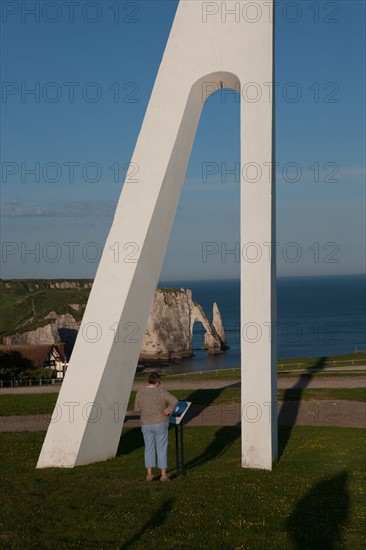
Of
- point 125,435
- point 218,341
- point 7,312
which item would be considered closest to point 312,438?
point 125,435

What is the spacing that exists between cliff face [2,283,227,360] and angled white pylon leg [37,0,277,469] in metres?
77.9

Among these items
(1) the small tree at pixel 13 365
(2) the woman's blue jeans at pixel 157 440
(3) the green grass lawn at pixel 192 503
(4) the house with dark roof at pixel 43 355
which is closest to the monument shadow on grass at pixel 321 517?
(3) the green grass lawn at pixel 192 503

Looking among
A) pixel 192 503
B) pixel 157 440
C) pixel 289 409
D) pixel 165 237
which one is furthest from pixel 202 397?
pixel 192 503

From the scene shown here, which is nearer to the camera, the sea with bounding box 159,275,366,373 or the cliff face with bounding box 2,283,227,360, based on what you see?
the sea with bounding box 159,275,366,373

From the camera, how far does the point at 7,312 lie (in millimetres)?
103000

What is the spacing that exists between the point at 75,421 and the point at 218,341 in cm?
8343

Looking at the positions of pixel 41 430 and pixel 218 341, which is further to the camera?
pixel 218 341

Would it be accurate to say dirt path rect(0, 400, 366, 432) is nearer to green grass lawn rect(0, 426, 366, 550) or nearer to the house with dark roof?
green grass lawn rect(0, 426, 366, 550)

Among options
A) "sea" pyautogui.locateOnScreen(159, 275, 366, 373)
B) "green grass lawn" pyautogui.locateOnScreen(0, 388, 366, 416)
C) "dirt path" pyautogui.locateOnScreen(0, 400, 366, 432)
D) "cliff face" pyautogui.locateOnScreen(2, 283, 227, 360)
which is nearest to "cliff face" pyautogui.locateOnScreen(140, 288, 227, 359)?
"cliff face" pyautogui.locateOnScreen(2, 283, 227, 360)

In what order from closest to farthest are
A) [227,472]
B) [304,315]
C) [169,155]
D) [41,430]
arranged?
[227,472]
[169,155]
[41,430]
[304,315]

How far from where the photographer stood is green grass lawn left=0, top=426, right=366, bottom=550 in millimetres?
6348

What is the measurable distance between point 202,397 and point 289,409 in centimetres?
243

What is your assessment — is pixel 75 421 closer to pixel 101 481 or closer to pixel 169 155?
pixel 101 481

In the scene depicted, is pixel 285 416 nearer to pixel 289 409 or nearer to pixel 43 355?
pixel 289 409
